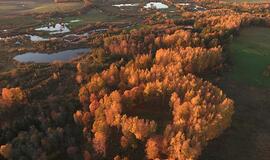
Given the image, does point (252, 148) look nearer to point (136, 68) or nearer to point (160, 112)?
point (160, 112)

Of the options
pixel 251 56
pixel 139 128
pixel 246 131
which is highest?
pixel 251 56

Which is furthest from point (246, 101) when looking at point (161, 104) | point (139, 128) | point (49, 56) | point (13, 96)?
point (49, 56)

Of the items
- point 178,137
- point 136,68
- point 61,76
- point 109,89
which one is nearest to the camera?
point 178,137

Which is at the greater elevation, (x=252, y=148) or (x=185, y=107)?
(x=185, y=107)

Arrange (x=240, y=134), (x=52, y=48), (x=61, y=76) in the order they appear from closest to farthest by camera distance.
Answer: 1. (x=240, y=134)
2. (x=61, y=76)
3. (x=52, y=48)

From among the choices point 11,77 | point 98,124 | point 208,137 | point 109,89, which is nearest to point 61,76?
point 11,77

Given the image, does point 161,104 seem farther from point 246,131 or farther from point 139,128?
point 246,131
